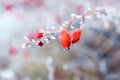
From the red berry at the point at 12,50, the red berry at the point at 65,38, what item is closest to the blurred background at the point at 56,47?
the red berry at the point at 12,50

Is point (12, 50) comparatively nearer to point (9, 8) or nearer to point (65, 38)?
point (9, 8)

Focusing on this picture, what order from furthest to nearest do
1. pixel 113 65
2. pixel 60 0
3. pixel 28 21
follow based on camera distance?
pixel 28 21
pixel 60 0
pixel 113 65

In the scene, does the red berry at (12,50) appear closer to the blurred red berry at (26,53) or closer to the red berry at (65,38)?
the blurred red berry at (26,53)

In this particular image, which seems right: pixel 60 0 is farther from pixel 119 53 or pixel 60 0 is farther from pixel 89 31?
pixel 119 53

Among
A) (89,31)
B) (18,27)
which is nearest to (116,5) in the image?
(89,31)

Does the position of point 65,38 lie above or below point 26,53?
below

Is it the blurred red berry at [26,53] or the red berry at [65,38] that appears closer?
the red berry at [65,38]

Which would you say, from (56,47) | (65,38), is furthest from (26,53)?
(65,38)

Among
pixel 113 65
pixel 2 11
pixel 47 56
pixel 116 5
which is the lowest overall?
pixel 113 65

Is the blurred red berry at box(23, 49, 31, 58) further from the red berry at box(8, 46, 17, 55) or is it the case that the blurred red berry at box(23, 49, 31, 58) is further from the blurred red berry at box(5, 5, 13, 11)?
the blurred red berry at box(5, 5, 13, 11)
